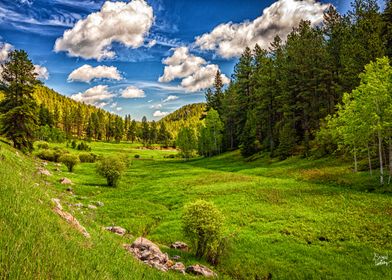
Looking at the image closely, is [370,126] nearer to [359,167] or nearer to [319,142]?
[359,167]

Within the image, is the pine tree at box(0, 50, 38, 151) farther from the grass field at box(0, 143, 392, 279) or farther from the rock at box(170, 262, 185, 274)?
the rock at box(170, 262, 185, 274)

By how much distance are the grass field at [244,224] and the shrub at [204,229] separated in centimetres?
96

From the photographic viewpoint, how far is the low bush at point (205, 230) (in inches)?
765

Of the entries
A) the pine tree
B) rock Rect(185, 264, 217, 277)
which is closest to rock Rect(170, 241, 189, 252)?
rock Rect(185, 264, 217, 277)

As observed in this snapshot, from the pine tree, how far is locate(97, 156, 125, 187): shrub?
14.9 m

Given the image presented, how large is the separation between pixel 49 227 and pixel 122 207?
22904mm

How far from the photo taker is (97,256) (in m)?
9.06

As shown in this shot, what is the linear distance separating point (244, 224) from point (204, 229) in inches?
304

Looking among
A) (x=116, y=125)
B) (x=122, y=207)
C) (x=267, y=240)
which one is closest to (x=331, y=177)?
(x=267, y=240)

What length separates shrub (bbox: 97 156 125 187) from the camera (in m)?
42.9

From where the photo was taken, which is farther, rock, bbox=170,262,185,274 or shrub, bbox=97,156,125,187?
shrub, bbox=97,156,125,187

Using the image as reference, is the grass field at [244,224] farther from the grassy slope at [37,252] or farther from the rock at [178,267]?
the rock at [178,267]

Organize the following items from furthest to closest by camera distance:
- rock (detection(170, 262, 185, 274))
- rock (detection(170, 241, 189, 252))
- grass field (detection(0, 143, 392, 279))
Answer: rock (detection(170, 241, 189, 252)), rock (detection(170, 262, 185, 274)), grass field (detection(0, 143, 392, 279))

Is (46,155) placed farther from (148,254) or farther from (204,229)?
(148,254)
